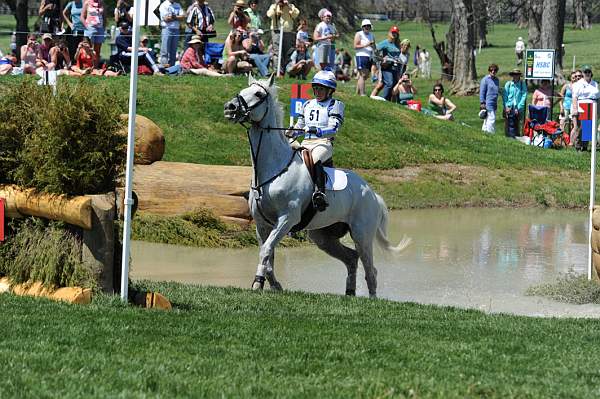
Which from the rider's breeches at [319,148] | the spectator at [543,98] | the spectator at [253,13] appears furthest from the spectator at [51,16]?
the rider's breeches at [319,148]

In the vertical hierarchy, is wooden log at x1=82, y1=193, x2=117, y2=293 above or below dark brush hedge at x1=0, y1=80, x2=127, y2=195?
below

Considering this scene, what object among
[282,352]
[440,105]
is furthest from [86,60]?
[282,352]

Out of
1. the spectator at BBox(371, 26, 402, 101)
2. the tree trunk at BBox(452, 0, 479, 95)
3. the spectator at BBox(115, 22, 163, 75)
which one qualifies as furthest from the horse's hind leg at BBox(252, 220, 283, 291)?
the tree trunk at BBox(452, 0, 479, 95)

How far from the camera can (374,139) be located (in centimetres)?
2666

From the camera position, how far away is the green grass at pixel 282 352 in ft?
25.0

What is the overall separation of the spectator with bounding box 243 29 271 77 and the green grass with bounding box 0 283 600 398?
16.2 metres

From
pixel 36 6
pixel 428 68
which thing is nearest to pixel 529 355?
pixel 428 68

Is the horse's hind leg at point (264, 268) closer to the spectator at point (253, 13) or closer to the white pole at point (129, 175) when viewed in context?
the white pole at point (129, 175)

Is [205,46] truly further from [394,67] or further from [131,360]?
[131,360]

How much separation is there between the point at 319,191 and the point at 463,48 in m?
29.4

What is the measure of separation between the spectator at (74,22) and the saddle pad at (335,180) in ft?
44.1

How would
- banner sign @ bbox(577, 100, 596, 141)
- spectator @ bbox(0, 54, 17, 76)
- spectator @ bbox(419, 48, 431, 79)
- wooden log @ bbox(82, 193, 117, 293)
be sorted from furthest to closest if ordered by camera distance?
spectator @ bbox(419, 48, 431, 79), spectator @ bbox(0, 54, 17, 76), banner sign @ bbox(577, 100, 596, 141), wooden log @ bbox(82, 193, 117, 293)

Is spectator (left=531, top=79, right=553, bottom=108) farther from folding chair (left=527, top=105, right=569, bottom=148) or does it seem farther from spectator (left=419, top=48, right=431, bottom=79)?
spectator (left=419, top=48, right=431, bottom=79)

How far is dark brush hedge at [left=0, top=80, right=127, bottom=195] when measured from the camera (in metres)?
11.1
